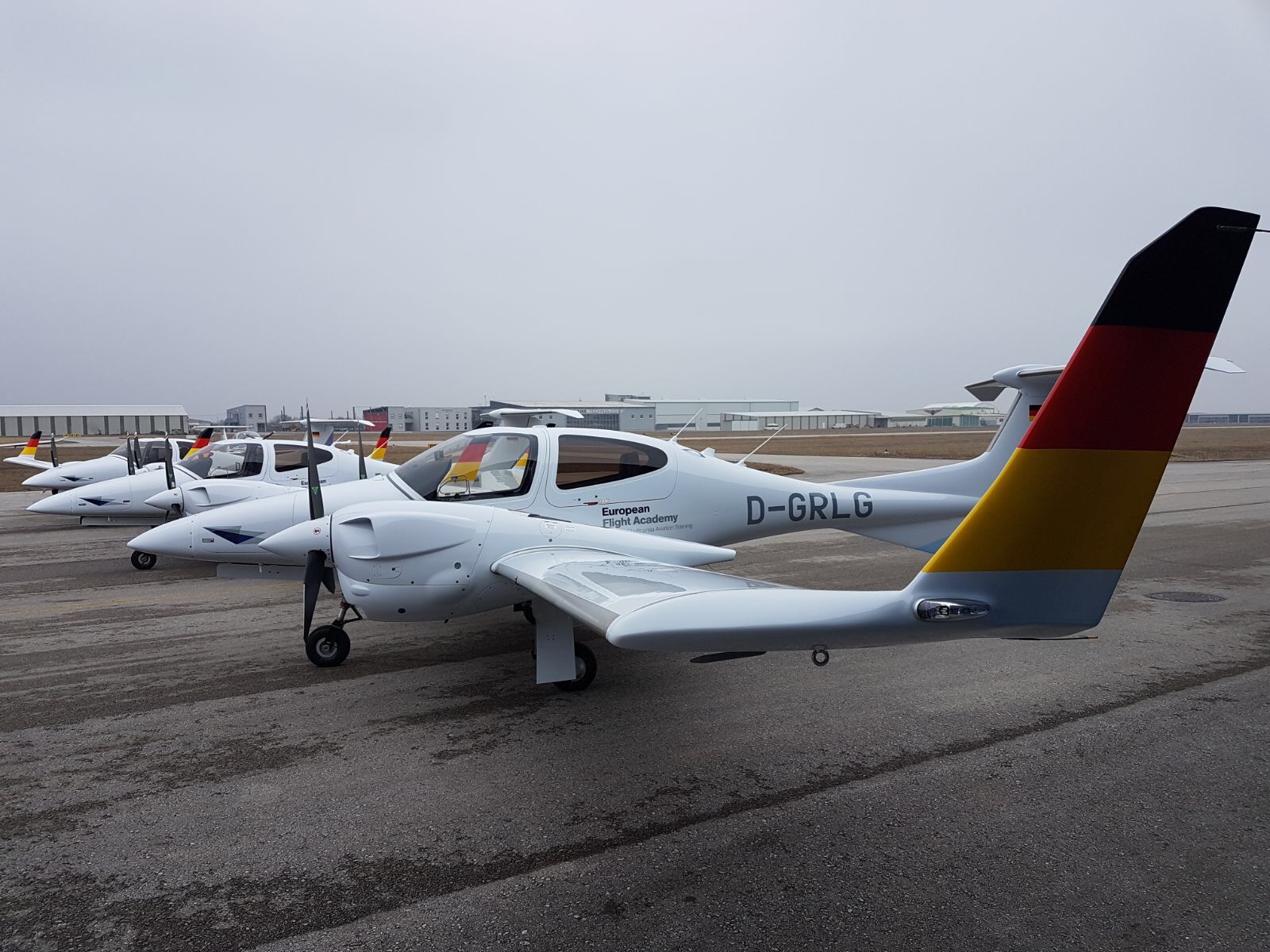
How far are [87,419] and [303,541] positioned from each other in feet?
370

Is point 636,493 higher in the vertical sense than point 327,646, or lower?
higher

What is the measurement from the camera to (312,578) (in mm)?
6336

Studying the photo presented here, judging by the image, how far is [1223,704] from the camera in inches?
219

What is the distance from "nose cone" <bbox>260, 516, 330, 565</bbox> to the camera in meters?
6.36

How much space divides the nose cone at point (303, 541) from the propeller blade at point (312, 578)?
5 centimetres

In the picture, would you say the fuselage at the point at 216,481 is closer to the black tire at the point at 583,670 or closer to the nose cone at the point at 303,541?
the nose cone at the point at 303,541

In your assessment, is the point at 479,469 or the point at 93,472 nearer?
the point at 479,469

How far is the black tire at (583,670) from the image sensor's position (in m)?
5.98

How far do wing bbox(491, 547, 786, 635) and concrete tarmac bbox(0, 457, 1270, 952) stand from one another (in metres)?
1.15

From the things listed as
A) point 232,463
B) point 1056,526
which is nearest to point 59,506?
point 232,463

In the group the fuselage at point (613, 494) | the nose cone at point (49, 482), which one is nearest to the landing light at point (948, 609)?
the fuselage at point (613, 494)

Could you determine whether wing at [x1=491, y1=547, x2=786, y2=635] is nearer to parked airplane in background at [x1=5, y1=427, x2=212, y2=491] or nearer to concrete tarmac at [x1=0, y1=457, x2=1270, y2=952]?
concrete tarmac at [x1=0, y1=457, x2=1270, y2=952]

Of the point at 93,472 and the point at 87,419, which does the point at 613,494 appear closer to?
the point at 93,472

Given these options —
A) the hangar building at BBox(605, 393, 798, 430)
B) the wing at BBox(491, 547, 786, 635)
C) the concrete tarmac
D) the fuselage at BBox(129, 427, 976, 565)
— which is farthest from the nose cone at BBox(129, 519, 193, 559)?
the hangar building at BBox(605, 393, 798, 430)
